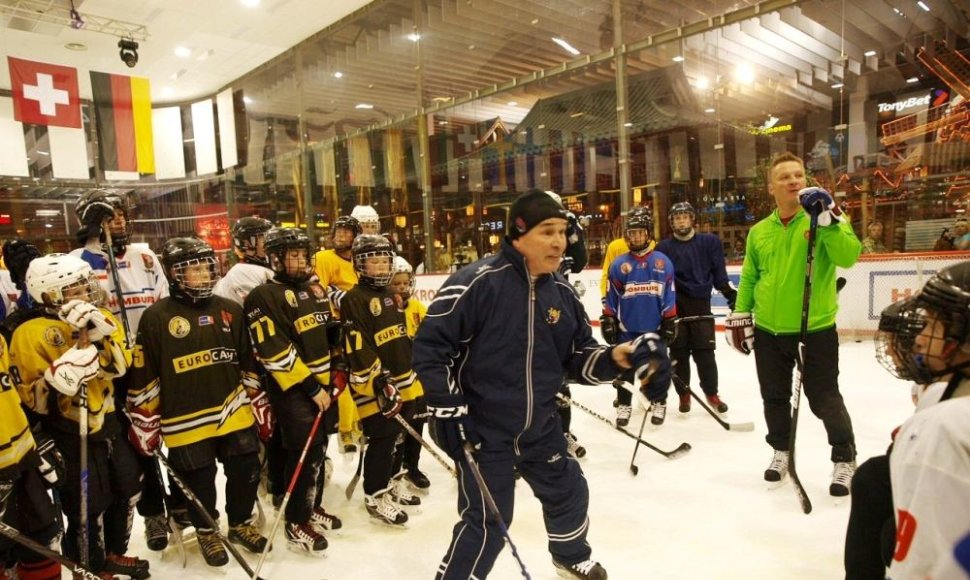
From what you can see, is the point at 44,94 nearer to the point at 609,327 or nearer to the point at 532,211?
the point at 609,327

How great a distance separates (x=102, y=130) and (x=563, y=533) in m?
8.01

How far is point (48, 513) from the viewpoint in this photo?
77.5 inches

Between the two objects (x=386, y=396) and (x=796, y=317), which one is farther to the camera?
(x=796, y=317)

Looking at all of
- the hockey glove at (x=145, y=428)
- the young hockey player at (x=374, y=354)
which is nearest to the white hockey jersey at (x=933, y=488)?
the young hockey player at (x=374, y=354)

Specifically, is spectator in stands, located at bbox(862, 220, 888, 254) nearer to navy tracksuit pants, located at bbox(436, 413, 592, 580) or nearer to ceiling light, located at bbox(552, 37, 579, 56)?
ceiling light, located at bbox(552, 37, 579, 56)

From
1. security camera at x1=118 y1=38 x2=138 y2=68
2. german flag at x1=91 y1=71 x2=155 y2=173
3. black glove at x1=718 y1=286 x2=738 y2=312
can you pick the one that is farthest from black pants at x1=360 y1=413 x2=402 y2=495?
security camera at x1=118 y1=38 x2=138 y2=68

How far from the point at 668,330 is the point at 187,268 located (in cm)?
270

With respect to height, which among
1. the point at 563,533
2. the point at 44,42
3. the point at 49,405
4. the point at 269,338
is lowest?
the point at 563,533

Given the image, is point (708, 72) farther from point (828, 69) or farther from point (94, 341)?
point (94, 341)

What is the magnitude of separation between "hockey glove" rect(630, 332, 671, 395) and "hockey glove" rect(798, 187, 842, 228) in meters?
1.13

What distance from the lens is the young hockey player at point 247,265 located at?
302 cm

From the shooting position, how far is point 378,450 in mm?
2750

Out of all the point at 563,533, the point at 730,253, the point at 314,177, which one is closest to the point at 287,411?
the point at 563,533

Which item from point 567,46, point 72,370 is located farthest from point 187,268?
point 567,46
